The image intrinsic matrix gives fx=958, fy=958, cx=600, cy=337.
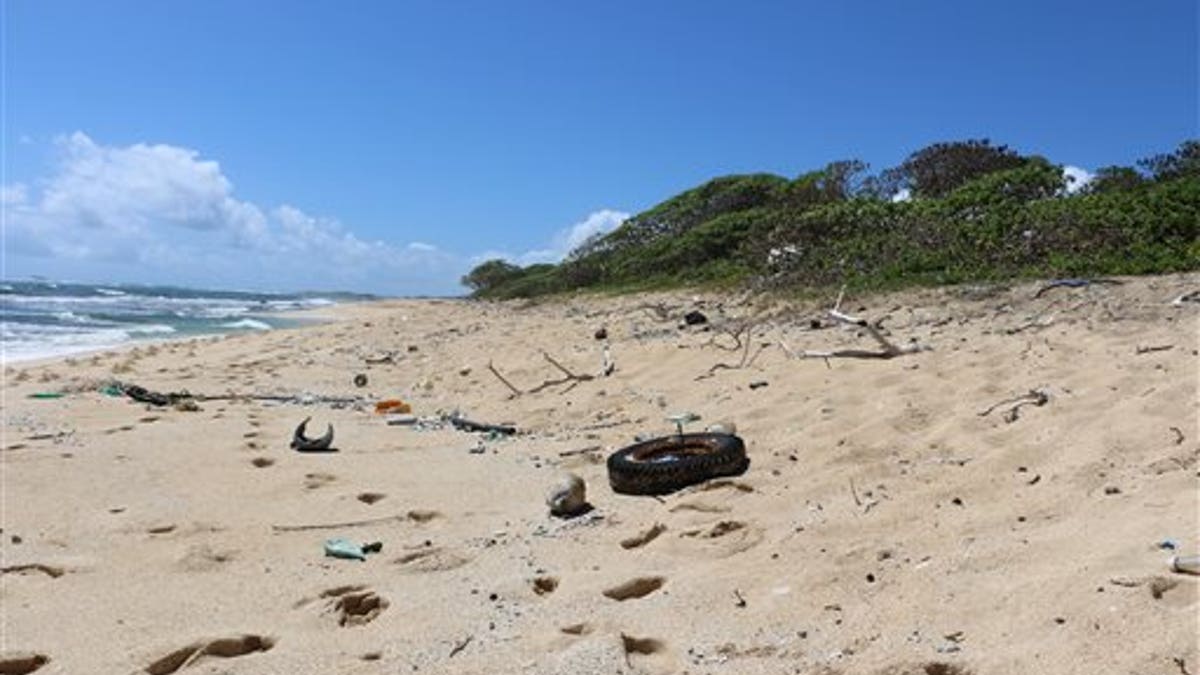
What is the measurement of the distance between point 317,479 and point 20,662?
2.58 metres

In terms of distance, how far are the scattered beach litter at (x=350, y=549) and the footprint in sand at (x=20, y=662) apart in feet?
4.13

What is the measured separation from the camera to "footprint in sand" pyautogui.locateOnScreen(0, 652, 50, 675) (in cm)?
333

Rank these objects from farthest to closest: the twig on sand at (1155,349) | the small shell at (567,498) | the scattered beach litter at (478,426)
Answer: the scattered beach litter at (478,426) < the twig on sand at (1155,349) < the small shell at (567,498)

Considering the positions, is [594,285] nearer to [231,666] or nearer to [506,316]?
[506,316]

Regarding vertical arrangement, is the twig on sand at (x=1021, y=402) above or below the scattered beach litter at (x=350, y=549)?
above

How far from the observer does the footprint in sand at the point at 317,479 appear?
574 cm

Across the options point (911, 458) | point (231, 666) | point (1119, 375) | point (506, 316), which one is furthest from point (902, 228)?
point (231, 666)

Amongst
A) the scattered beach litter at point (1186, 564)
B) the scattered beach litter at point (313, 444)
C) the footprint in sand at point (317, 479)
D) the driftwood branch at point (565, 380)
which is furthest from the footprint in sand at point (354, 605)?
the driftwood branch at point (565, 380)

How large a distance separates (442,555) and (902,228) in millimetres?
11128

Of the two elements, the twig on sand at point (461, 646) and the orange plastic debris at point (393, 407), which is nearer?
the twig on sand at point (461, 646)

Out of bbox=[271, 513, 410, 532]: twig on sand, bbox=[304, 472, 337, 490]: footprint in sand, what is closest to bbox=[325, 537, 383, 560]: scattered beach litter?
bbox=[271, 513, 410, 532]: twig on sand

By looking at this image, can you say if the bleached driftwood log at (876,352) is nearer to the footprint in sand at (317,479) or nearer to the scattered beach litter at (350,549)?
the footprint in sand at (317,479)

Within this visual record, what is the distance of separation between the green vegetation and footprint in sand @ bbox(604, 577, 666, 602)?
294 inches

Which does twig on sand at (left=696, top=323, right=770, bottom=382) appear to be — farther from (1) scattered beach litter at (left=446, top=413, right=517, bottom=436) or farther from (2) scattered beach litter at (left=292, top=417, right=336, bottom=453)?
(2) scattered beach litter at (left=292, top=417, right=336, bottom=453)
